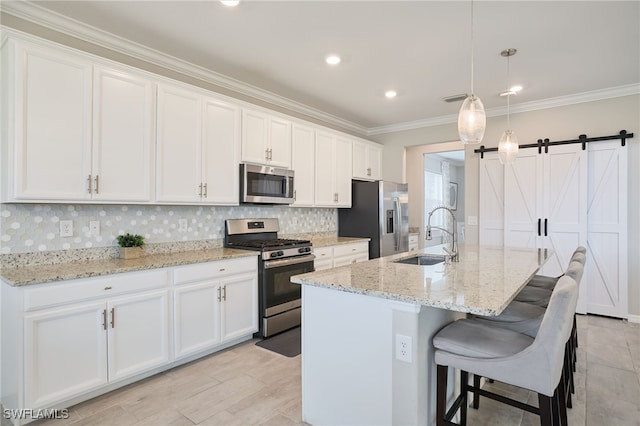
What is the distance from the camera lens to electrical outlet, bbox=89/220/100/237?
8.91 ft

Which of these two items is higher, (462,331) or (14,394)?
(462,331)

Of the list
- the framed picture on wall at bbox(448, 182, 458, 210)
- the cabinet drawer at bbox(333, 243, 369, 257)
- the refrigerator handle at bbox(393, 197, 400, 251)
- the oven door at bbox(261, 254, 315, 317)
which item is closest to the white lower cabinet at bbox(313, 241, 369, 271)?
the cabinet drawer at bbox(333, 243, 369, 257)

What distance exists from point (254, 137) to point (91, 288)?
2107mm

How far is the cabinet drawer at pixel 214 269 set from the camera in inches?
107

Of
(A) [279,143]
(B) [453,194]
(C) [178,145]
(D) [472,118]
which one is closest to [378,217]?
(A) [279,143]

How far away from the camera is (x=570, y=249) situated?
423 cm

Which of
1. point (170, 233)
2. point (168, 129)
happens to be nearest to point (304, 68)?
point (168, 129)

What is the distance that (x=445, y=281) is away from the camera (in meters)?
1.85

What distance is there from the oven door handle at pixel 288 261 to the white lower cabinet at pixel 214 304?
136mm

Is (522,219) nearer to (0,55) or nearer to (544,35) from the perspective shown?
(544,35)

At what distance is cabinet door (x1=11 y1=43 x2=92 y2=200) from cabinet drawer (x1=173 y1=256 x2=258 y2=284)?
0.87 metres

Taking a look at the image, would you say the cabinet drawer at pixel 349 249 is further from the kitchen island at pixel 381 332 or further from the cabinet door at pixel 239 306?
the kitchen island at pixel 381 332

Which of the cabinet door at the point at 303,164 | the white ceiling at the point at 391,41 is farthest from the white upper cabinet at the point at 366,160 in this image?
the white ceiling at the point at 391,41

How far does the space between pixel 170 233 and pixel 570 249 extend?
4.61 metres
